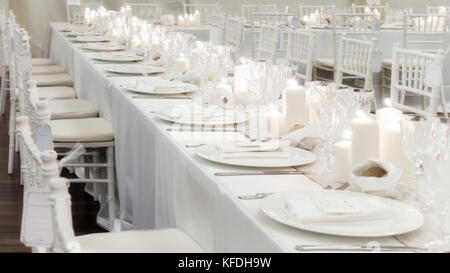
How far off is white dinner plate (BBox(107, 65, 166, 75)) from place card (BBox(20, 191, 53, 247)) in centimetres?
253

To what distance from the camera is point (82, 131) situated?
12.1 ft

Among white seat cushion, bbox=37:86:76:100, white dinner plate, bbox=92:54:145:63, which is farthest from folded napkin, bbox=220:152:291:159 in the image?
white seat cushion, bbox=37:86:76:100

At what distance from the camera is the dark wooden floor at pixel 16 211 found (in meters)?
3.59

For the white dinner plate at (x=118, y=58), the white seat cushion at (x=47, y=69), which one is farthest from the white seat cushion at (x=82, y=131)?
the white seat cushion at (x=47, y=69)

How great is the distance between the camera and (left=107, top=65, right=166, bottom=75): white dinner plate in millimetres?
3876

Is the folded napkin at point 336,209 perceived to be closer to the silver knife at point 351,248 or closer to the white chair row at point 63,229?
the silver knife at point 351,248

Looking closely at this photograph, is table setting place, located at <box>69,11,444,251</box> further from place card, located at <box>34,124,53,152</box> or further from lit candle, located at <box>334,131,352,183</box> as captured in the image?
place card, located at <box>34,124,53,152</box>

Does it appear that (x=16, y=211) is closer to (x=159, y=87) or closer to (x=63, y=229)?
(x=159, y=87)

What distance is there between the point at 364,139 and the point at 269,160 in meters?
0.31

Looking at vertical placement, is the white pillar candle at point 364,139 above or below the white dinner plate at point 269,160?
above

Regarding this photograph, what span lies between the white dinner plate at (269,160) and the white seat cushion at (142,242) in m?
0.27

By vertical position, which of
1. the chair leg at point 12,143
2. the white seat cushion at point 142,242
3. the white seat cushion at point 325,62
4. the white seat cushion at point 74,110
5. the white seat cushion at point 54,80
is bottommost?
the chair leg at point 12,143

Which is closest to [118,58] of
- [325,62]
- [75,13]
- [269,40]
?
[269,40]
